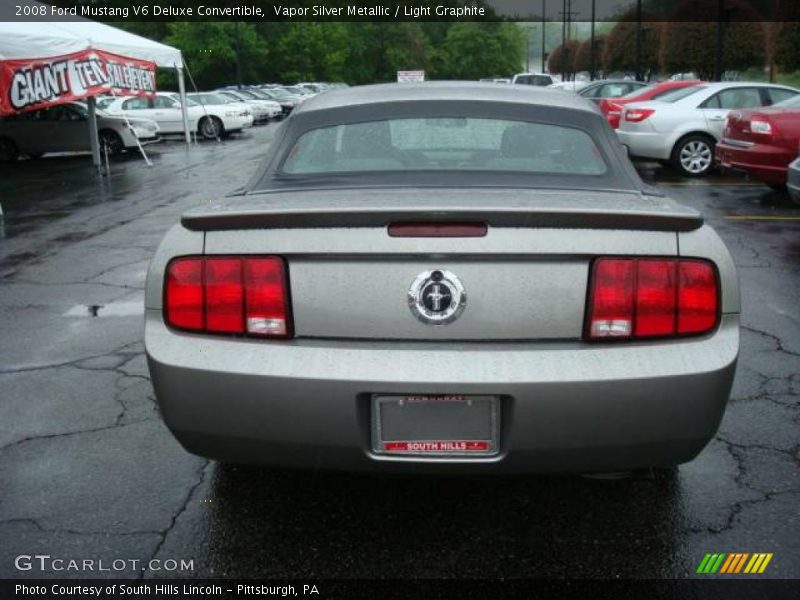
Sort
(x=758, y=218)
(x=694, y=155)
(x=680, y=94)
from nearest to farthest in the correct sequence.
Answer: (x=758, y=218), (x=694, y=155), (x=680, y=94)

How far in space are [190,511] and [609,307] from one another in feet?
5.61

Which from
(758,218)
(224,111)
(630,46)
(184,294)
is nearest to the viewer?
(184,294)

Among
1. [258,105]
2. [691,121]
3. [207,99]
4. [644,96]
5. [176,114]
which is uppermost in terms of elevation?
[644,96]

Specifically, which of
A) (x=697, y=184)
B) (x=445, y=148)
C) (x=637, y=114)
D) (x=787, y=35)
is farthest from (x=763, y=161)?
(x=787, y=35)

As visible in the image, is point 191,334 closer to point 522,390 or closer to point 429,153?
point 522,390

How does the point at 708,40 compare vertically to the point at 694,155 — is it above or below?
above

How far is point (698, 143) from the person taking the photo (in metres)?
14.6

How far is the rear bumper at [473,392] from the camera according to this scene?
2510mm

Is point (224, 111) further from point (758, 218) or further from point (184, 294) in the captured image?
point (184, 294)

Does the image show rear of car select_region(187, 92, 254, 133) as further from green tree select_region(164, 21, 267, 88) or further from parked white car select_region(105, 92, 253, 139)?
green tree select_region(164, 21, 267, 88)

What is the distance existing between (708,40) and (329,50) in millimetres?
43144

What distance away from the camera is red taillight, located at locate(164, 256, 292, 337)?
2.65 meters

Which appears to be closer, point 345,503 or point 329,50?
point 345,503

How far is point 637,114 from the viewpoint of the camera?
48.2 feet
